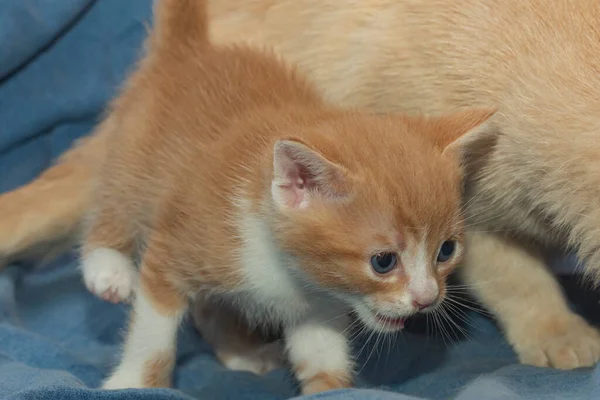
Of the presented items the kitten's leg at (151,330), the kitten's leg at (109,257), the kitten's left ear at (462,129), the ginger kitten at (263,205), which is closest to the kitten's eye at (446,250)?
the ginger kitten at (263,205)

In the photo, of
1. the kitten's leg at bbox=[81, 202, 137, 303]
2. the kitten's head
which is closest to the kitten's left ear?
the kitten's head

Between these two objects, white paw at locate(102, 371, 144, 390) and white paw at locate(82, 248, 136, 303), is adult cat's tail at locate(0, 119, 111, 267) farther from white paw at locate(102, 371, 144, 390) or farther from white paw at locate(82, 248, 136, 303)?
white paw at locate(102, 371, 144, 390)

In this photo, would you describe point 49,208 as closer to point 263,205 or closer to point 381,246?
point 263,205

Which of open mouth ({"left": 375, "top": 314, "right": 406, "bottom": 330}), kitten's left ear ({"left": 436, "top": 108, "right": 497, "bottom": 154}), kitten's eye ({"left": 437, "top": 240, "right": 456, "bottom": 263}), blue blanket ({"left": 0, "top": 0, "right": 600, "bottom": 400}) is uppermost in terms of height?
kitten's left ear ({"left": 436, "top": 108, "right": 497, "bottom": 154})

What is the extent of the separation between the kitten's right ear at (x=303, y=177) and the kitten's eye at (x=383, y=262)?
0.09m

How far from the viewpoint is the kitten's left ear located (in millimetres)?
1164

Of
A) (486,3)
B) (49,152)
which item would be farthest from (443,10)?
(49,152)

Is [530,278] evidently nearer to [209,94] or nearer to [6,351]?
[209,94]

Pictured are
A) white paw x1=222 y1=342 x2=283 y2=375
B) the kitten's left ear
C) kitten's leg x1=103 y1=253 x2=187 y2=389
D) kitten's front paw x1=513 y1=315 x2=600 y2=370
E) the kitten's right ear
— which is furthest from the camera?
white paw x1=222 y1=342 x2=283 y2=375

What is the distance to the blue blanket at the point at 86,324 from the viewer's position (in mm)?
1239

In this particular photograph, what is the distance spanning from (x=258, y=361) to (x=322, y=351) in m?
0.20

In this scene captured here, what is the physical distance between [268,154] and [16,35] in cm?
99

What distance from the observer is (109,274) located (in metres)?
1.47

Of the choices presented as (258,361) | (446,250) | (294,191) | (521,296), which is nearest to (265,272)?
(294,191)
